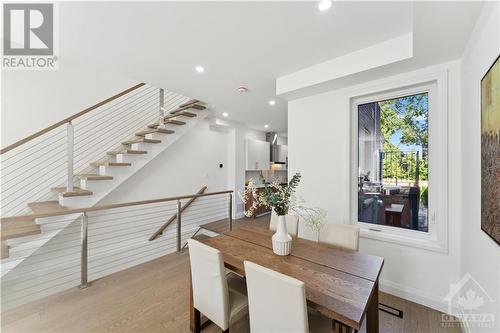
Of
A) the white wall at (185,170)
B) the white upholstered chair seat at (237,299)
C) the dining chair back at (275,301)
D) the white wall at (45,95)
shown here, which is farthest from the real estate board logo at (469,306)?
the white wall at (45,95)

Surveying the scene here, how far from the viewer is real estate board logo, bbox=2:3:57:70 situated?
1.84 meters

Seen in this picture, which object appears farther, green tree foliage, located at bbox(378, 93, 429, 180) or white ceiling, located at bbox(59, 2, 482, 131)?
green tree foliage, located at bbox(378, 93, 429, 180)

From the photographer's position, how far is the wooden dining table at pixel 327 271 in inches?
41.6

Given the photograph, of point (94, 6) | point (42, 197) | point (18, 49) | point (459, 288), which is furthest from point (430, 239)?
point (18, 49)

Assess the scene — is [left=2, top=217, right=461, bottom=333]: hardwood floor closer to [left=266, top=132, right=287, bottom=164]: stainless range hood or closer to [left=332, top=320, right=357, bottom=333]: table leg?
[left=332, top=320, right=357, bottom=333]: table leg

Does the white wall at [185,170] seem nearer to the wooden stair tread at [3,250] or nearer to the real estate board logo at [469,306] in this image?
the wooden stair tread at [3,250]

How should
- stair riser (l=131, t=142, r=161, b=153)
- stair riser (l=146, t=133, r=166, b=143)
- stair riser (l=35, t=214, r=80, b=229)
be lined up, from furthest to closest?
stair riser (l=146, t=133, r=166, b=143) → stair riser (l=131, t=142, r=161, b=153) → stair riser (l=35, t=214, r=80, b=229)

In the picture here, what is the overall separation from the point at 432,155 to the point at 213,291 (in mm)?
2485

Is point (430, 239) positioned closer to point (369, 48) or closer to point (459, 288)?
point (459, 288)

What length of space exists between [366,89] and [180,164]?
12.6 feet

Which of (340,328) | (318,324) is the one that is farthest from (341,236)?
(340,328)

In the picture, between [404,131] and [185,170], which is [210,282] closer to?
[404,131]

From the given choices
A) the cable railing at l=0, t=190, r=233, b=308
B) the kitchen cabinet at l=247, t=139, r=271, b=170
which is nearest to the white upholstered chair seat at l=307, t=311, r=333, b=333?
the cable railing at l=0, t=190, r=233, b=308

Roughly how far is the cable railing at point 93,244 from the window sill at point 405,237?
2.57 m
